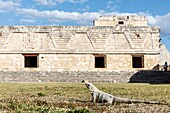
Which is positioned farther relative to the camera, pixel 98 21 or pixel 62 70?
pixel 98 21

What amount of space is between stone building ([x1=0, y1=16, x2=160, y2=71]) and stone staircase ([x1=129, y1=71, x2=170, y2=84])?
4.04 ft

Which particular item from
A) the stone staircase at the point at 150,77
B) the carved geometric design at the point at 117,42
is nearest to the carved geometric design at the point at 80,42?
the carved geometric design at the point at 117,42

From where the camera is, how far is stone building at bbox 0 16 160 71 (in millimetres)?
34344

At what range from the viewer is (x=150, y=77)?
32750mm

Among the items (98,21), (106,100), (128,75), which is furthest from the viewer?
(98,21)

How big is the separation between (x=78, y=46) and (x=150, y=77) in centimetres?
795

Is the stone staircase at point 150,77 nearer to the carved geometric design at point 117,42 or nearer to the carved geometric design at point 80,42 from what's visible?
the carved geometric design at point 117,42

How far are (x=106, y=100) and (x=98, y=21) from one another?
30.0 m

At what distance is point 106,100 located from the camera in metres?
10.7

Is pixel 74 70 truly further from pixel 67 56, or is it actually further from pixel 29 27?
pixel 29 27

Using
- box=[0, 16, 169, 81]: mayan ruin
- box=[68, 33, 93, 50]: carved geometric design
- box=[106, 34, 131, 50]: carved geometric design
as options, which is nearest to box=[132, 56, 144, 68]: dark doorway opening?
box=[0, 16, 169, 81]: mayan ruin

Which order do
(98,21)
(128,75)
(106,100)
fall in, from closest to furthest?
1. (106,100)
2. (128,75)
3. (98,21)

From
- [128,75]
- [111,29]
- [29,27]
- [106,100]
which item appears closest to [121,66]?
[128,75]

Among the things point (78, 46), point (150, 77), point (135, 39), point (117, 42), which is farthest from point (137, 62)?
point (78, 46)
